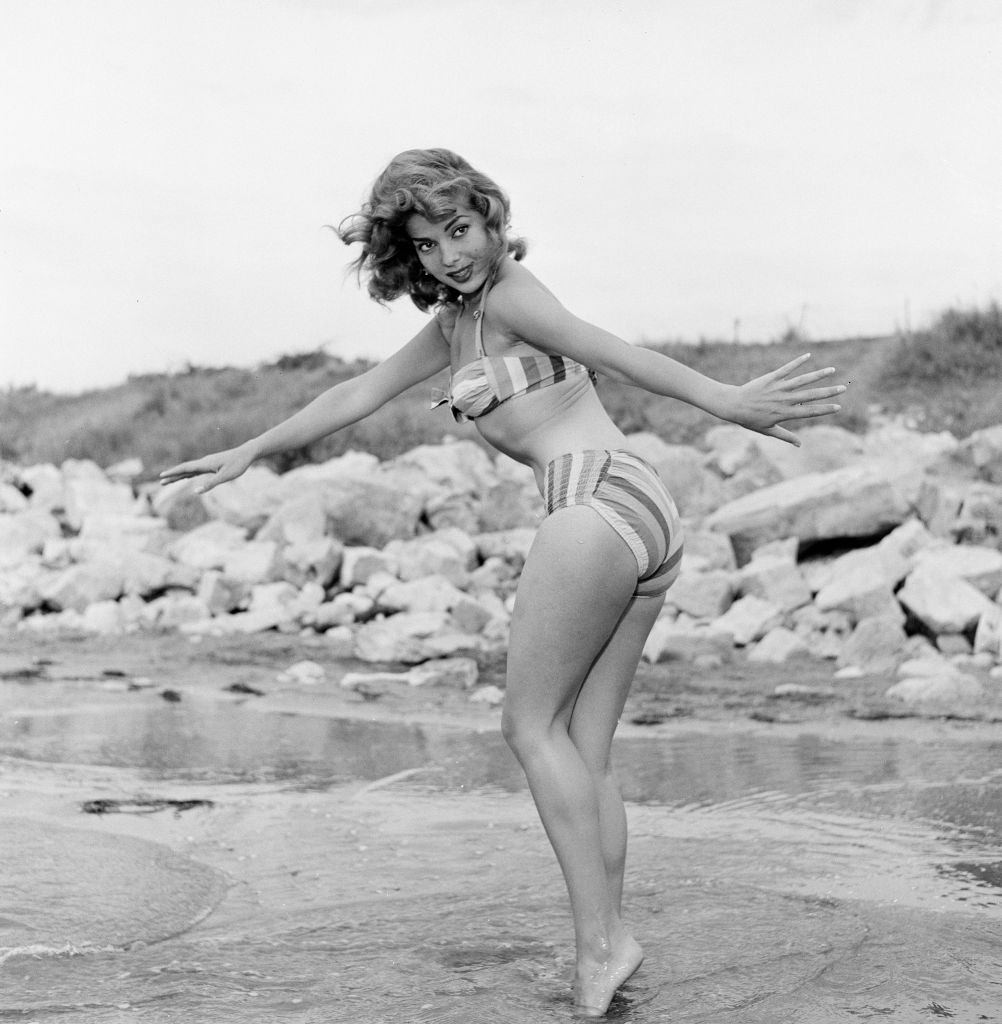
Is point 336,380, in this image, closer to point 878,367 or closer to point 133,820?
point 878,367

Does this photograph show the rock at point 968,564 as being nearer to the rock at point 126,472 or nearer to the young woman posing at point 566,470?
the young woman posing at point 566,470

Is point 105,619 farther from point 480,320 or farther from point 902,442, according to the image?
point 902,442

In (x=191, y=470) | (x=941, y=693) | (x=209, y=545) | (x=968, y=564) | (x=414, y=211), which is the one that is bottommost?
(x=941, y=693)

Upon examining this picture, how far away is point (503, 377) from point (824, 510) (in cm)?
784

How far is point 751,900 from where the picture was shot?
3.91m

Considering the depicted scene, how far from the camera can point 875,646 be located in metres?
8.55

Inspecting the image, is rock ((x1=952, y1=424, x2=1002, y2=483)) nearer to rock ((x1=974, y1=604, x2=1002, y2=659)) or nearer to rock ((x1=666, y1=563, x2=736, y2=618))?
rock ((x1=666, y1=563, x2=736, y2=618))

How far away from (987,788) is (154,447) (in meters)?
15.9

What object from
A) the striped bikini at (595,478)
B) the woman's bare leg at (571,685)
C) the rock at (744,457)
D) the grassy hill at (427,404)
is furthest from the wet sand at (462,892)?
the grassy hill at (427,404)

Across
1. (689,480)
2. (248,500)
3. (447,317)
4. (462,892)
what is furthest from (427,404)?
(447,317)

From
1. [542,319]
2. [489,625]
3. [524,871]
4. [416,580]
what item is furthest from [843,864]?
[416,580]

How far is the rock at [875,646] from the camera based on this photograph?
845cm

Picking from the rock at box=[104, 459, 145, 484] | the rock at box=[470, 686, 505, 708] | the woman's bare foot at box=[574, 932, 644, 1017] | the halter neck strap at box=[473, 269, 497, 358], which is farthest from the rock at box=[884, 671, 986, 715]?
the rock at box=[104, 459, 145, 484]

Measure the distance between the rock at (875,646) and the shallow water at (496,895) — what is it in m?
2.09
